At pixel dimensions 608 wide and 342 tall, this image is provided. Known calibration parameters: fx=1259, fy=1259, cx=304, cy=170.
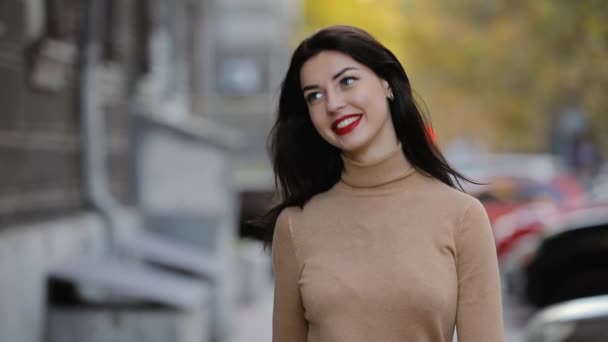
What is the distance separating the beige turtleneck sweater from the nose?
19cm

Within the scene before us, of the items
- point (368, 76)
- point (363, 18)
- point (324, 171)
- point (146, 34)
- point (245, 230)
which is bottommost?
point (245, 230)

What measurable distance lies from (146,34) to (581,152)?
34302 millimetres

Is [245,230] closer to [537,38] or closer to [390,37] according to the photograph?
[537,38]

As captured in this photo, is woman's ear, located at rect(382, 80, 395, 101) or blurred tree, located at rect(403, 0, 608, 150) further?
blurred tree, located at rect(403, 0, 608, 150)

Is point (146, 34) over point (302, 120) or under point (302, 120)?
over

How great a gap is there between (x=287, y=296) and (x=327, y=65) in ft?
1.99

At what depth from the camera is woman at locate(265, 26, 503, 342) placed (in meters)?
3.11

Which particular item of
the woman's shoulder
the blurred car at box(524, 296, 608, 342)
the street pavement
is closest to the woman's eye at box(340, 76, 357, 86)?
the woman's shoulder

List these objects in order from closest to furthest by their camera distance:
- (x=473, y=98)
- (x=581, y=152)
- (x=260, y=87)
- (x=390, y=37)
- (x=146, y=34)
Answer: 1. (x=146, y=34)
2. (x=260, y=87)
3. (x=473, y=98)
4. (x=390, y=37)
5. (x=581, y=152)

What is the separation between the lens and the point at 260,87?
107 ft

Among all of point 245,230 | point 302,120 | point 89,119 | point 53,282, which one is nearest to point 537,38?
point 245,230

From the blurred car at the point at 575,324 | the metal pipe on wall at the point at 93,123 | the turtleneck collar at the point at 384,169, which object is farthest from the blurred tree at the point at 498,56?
the turtleneck collar at the point at 384,169

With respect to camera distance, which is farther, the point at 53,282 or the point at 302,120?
the point at 53,282

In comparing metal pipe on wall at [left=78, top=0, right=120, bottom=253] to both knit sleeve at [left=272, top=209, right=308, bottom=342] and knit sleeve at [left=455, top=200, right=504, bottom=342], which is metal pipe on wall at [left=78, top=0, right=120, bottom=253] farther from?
knit sleeve at [left=455, top=200, right=504, bottom=342]
